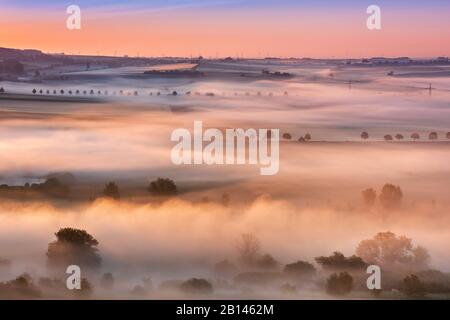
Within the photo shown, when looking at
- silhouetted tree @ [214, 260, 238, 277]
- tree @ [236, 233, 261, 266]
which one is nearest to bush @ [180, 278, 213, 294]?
silhouetted tree @ [214, 260, 238, 277]

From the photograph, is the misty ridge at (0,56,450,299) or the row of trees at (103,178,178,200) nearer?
the misty ridge at (0,56,450,299)

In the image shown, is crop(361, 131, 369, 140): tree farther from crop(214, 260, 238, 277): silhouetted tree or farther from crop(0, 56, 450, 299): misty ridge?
crop(214, 260, 238, 277): silhouetted tree

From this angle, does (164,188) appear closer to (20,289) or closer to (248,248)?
(248,248)

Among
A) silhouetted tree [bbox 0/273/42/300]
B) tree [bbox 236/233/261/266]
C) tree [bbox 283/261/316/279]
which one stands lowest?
Answer: silhouetted tree [bbox 0/273/42/300]

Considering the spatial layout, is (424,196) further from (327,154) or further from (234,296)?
(234,296)

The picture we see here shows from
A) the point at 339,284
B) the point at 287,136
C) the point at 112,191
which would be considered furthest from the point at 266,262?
the point at 287,136

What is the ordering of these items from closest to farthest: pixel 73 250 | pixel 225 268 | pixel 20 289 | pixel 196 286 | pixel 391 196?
pixel 20 289
pixel 196 286
pixel 225 268
pixel 73 250
pixel 391 196
